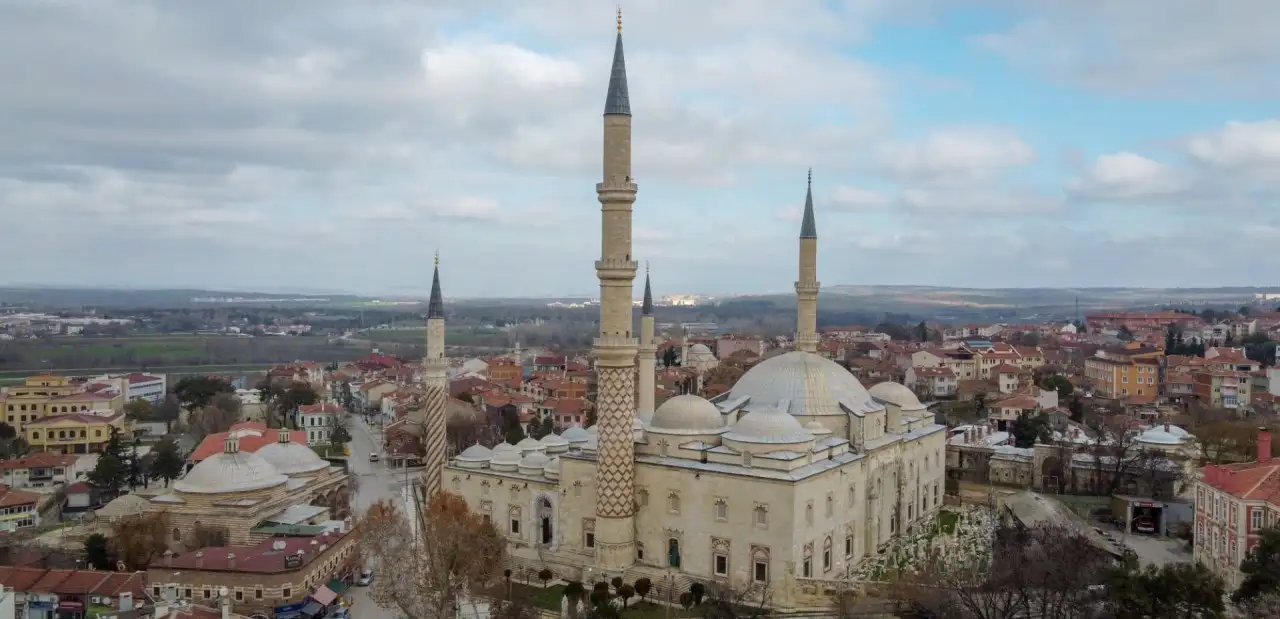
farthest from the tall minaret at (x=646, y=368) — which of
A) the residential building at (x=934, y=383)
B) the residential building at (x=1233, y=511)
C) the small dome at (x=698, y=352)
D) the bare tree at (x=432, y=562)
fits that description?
the small dome at (x=698, y=352)

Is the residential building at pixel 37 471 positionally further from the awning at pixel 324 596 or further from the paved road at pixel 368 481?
the awning at pixel 324 596

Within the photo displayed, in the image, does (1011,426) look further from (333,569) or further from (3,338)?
(3,338)

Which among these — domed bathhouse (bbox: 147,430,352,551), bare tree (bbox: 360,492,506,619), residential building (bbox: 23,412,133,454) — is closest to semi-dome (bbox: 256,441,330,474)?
domed bathhouse (bbox: 147,430,352,551)

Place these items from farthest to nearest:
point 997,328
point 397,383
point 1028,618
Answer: point 997,328 < point 397,383 < point 1028,618

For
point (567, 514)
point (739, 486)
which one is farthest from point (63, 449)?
point (739, 486)

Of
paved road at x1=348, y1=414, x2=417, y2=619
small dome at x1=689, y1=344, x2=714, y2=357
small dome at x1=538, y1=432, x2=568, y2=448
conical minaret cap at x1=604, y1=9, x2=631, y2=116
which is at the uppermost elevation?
conical minaret cap at x1=604, y1=9, x2=631, y2=116

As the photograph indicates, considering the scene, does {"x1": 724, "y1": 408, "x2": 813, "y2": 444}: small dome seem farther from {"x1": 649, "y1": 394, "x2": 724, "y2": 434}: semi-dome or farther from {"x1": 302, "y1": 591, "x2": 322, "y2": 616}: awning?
{"x1": 302, "y1": 591, "x2": 322, "y2": 616}: awning

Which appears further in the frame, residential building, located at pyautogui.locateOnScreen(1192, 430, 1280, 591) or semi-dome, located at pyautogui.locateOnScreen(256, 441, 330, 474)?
semi-dome, located at pyautogui.locateOnScreen(256, 441, 330, 474)
